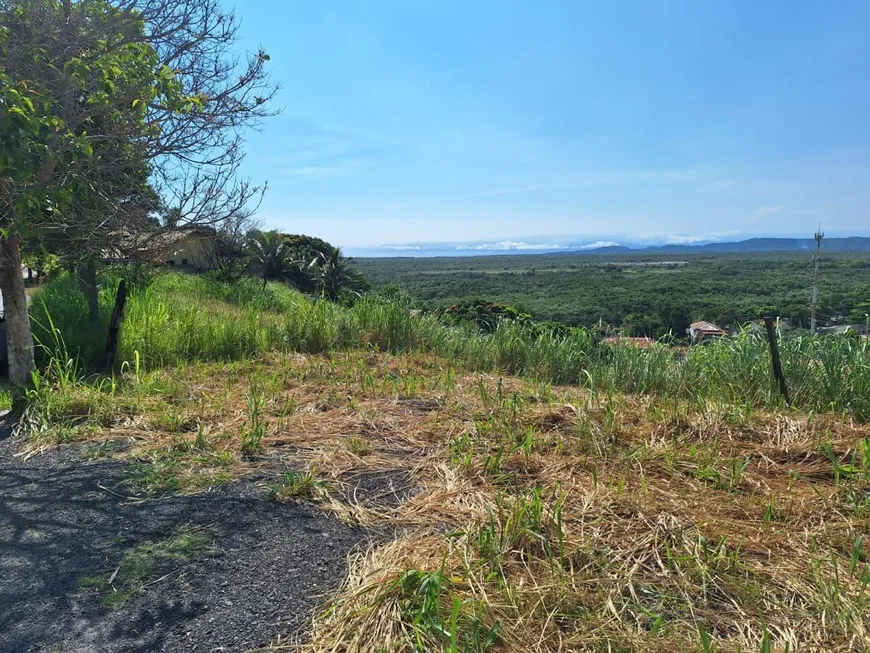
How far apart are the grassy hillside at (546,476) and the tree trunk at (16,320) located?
260 millimetres

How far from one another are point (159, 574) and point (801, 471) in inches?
126

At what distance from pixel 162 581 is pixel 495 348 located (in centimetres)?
503

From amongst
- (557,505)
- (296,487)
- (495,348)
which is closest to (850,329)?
(495,348)

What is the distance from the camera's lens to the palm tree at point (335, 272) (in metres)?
26.6

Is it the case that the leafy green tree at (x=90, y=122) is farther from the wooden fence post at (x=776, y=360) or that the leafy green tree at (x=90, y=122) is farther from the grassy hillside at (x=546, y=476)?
the wooden fence post at (x=776, y=360)

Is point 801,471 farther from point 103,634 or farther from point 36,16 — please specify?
point 36,16

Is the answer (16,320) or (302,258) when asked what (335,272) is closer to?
(302,258)

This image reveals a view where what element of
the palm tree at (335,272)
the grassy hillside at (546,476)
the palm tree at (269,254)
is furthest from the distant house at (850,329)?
the palm tree at (269,254)

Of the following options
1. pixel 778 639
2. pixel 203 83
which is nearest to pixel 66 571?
pixel 778 639

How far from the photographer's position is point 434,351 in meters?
7.34

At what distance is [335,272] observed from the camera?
91.5 feet

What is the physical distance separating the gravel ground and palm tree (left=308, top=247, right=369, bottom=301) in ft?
75.4

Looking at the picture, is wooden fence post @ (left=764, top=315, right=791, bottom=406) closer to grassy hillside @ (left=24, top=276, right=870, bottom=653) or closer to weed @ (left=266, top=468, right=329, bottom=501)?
grassy hillside @ (left=24, top=276, right=870, bottom=653)

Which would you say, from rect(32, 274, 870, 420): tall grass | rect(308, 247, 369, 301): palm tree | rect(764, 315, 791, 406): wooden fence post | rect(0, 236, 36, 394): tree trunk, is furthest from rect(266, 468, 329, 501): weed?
rect(308, 247, 369, 301): palm tree
